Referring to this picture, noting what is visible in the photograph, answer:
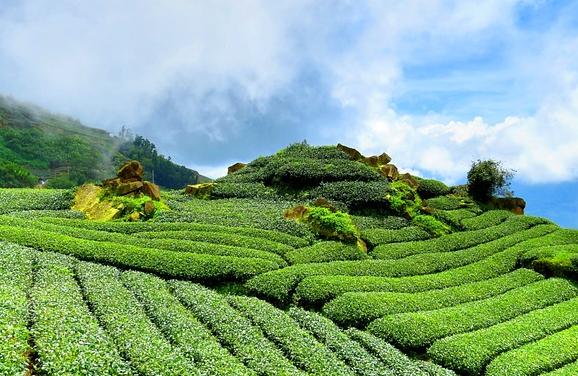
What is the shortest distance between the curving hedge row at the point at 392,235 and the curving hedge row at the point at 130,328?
1764 centimetres

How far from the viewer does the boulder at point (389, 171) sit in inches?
1895

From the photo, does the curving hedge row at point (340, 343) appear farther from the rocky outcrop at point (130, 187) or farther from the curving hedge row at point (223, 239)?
the rocky outcrop at point (130, 187)

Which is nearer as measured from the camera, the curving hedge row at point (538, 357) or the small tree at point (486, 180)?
the curving hedge row at point (538, 357)

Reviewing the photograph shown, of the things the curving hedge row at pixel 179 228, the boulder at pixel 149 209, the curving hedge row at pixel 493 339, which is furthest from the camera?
the boulder at pixel 149 209

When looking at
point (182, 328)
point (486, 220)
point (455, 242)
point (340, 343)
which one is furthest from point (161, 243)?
point (486, 220)

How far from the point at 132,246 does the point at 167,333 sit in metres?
10.00

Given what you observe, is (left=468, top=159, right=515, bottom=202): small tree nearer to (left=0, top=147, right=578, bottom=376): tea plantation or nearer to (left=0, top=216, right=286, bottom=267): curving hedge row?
(left=0, top=147, right=578, bottom=376): tea plantation

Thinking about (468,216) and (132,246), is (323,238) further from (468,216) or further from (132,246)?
(468,216)

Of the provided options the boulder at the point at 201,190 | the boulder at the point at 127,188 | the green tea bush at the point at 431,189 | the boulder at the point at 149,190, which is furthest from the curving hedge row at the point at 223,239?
the green tea bush at the point at 431,189

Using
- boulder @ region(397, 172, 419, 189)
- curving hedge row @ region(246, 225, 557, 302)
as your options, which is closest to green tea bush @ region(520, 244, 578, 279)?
curving hedge row @ region(246, 225, 557, 302)

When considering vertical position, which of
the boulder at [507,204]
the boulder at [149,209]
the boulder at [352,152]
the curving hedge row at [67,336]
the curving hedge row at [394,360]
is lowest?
the curving hedge row at [67,336]

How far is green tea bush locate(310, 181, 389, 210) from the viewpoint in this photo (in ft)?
136

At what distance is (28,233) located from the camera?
1078 inches

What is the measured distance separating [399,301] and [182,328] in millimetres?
11653
